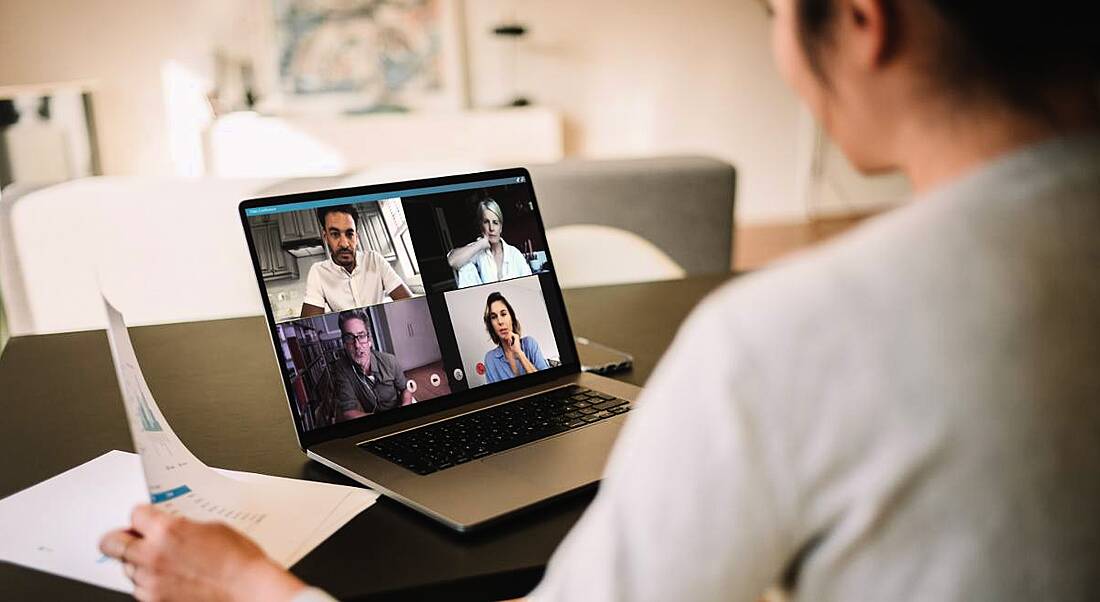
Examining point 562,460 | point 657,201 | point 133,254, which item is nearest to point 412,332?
point 562,460

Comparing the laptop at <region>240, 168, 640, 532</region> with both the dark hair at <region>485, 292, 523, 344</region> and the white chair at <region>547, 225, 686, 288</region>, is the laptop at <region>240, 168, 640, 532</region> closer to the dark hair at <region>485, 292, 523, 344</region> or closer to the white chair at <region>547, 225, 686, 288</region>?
the dark hair at <region>485, 292, 523, 344</region>

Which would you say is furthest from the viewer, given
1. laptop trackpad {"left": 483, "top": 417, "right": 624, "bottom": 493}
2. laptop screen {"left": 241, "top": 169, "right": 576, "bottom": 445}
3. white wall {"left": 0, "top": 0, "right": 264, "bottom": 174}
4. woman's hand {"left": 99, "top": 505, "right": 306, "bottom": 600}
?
white wall {"left": 0, "top": 0, "right": 264, "bottom": 174}

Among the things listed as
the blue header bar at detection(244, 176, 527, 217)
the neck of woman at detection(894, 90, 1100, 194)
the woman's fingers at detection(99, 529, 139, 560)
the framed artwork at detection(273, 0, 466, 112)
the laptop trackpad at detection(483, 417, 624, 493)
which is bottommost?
the laptop trackpad at detection(483, 417, 624, 493)

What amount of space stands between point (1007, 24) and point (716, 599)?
335 millimetres

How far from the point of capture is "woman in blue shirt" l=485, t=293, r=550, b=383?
1.14m

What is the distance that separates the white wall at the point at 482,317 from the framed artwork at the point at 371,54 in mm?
4199

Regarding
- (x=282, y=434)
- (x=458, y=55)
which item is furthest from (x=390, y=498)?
(x=458, y=55)

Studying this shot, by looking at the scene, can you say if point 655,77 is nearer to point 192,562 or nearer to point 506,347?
point 506,347

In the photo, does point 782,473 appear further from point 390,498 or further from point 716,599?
point 390,498

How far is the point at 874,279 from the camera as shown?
48 centimetres

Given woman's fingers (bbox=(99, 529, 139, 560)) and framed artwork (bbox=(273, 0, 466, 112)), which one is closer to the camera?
woman's fingers (bbox=(99, 529, 139, 560))

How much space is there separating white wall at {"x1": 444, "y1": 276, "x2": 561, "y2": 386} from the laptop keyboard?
2.4 inches

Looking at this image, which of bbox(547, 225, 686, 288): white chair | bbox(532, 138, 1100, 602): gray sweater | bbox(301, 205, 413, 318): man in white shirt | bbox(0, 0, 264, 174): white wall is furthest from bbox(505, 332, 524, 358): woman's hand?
bbox(0, 0, 264, 174): white wall

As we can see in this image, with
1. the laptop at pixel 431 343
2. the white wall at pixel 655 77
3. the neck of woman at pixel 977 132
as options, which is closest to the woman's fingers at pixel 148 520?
the laptop at pixel 431 343
